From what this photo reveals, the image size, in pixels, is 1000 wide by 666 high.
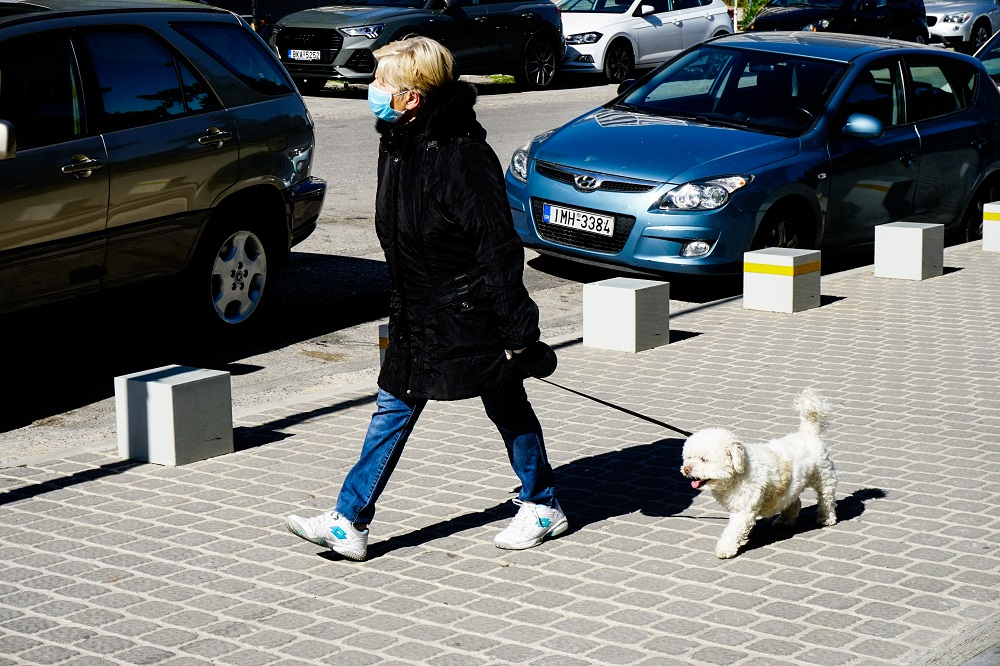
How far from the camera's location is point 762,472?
5.17 meters

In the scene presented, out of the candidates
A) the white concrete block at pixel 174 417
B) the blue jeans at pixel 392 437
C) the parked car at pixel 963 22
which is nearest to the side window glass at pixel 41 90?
the white concrete block at pixel 174 417

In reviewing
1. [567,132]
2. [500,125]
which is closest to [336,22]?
[500,125]

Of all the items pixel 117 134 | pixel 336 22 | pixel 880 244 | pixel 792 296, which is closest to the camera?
pixel 117 134

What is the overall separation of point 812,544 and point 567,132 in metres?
5.78

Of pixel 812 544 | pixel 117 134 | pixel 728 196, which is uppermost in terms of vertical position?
pixel 117 134

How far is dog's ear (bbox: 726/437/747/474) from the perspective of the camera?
4980 mm

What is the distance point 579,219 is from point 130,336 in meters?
3.16

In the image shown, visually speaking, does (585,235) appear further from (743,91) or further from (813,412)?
(813,412)

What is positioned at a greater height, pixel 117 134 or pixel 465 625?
pixel 117 134

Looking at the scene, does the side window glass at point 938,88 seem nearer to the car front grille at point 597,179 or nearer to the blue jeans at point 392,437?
the car front grille at point 597,179

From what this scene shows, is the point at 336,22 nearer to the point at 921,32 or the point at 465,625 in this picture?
the point at 921,32

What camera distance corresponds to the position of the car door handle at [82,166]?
7.19m

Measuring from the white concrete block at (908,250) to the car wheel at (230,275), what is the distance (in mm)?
4563

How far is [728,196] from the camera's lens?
9680 millimetres
